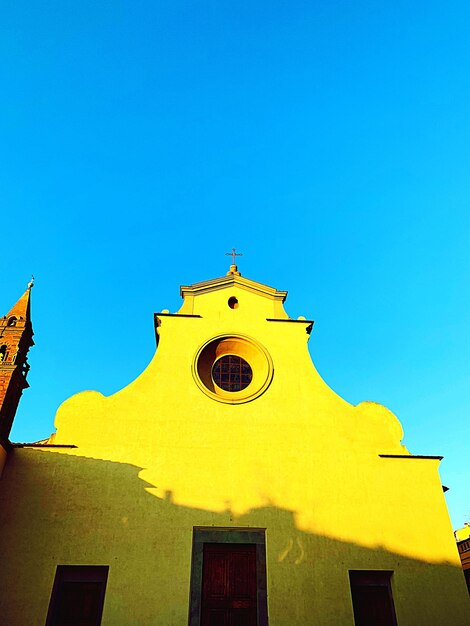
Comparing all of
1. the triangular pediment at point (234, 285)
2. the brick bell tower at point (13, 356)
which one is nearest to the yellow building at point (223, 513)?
the brick bell tower at point (13, 356)

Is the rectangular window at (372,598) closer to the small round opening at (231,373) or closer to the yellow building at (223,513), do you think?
the yellow building at (223,513)

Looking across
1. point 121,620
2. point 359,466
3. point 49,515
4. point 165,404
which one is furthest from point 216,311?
point 121,620

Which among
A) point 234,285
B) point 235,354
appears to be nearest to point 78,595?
point 235,354

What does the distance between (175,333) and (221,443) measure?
3732mm

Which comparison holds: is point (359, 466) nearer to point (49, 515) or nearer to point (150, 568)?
point (150, 568)

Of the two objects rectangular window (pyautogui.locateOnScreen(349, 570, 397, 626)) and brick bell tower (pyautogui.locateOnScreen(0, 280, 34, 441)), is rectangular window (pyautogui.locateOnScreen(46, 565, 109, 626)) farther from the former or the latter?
rectangular window (pyautogui.locateOnScreen(349, 570, 397, 626))

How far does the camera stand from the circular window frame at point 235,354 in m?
12.6

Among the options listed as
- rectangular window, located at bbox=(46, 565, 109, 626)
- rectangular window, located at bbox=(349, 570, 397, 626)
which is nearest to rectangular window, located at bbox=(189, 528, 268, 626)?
rectangular window, located at bbox=(46, 565, 109, 626)

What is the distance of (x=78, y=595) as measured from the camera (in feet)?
32.0

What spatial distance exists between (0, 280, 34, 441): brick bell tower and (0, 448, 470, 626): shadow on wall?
1266 mm

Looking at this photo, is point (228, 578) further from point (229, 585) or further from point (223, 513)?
point (223, 513)

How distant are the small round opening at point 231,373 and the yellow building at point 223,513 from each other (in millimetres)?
165

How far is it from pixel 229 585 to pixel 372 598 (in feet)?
11.1

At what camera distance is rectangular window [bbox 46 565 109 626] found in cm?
952
